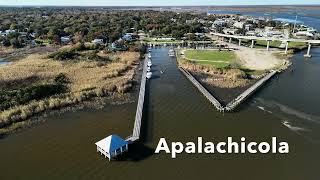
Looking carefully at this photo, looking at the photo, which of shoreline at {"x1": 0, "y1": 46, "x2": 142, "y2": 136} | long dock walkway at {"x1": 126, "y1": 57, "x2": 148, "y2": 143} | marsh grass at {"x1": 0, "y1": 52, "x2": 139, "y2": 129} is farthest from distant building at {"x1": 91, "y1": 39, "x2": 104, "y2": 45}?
long dock walkway at {"x1": 126, "y1": 57, "x2": 148, "y2": 143}

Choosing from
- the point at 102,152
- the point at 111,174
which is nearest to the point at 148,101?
the point at 102,152

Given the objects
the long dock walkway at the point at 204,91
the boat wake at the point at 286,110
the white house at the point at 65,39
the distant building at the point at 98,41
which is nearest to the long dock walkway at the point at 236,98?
the long dock walkway at the point at 204,91

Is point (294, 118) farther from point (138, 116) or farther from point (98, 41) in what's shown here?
point (98, 41)

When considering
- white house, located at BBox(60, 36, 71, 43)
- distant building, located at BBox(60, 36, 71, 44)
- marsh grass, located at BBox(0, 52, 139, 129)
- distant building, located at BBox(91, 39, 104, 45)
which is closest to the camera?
marsh grass, located at BBox(0, 52, 139, 129)

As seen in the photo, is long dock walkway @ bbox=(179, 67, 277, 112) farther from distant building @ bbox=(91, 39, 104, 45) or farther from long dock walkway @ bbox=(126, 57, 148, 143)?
distant building @ bbox=(91, 39, 104, 45)

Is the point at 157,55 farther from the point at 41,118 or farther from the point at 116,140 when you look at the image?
the point at 116,140
